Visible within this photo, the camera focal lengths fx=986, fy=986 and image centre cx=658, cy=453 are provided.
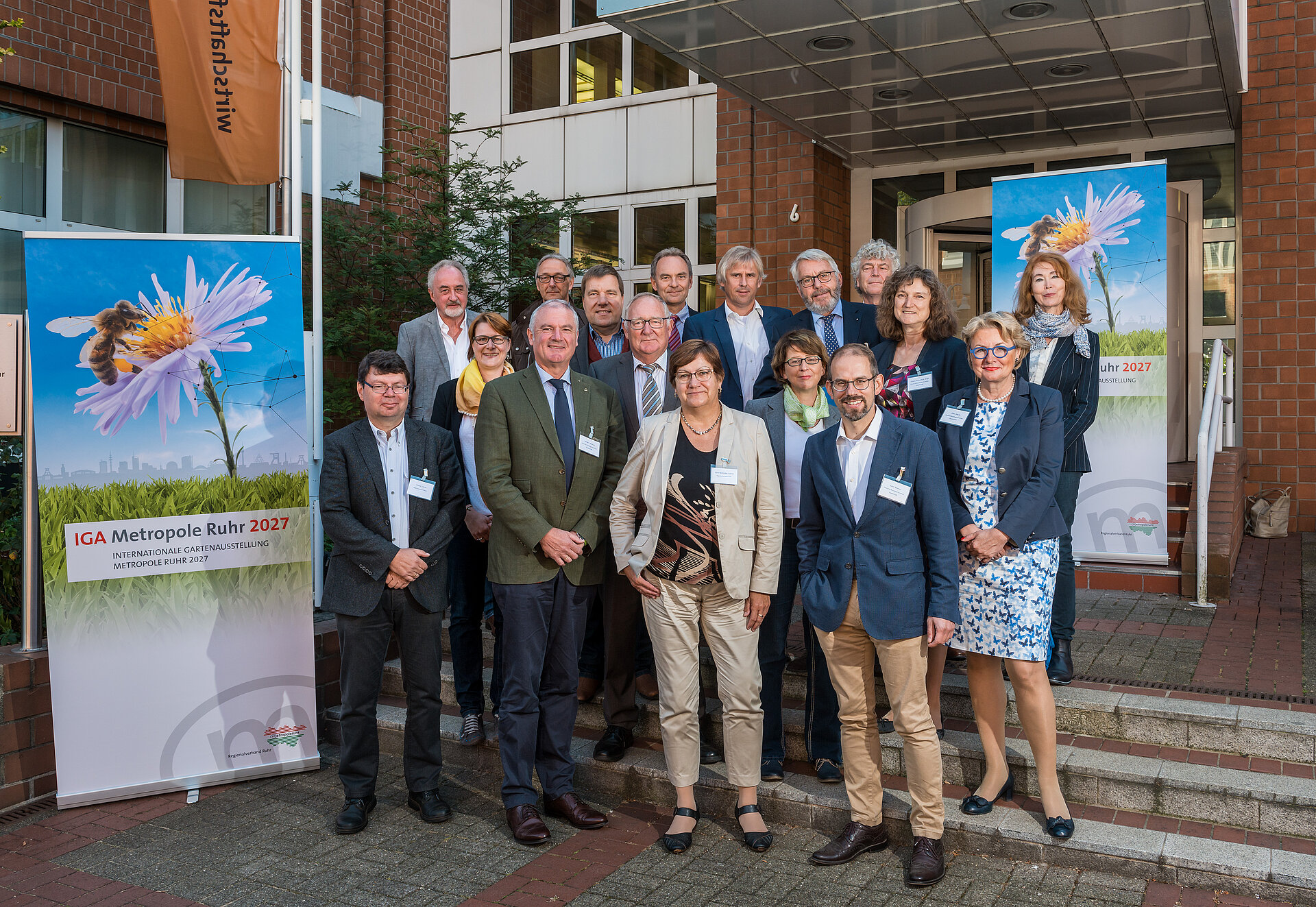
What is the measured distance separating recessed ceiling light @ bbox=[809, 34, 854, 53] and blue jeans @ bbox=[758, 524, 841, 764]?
414 cm

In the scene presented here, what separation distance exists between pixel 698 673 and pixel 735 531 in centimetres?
55

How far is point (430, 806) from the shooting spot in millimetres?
3938

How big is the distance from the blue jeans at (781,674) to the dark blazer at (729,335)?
0.75 meters

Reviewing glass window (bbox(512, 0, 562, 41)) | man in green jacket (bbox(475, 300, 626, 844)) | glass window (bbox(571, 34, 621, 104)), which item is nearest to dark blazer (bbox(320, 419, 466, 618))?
man in green jacket (bbox(475, 300, 626, 844))

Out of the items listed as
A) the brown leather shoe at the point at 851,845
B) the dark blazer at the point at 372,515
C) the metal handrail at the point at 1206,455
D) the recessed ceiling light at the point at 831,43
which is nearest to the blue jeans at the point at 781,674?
the brown leather shoe at the point at 851,845

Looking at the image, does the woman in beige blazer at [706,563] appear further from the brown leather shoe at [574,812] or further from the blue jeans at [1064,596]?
the blue jeans at [1064,596]

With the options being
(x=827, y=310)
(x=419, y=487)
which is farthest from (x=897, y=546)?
(x=419, y=487)

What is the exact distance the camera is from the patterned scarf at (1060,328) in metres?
4.32

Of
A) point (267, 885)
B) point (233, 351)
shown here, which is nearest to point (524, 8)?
point (233, 351)

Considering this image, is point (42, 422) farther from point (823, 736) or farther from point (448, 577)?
point (823, 736)

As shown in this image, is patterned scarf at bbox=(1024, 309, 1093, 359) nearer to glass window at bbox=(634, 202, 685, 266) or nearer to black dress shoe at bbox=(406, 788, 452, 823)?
black dress shoe at bbox=(406, 788, 452, 823)

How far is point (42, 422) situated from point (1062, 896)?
4279 millimetres

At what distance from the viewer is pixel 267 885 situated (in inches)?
133

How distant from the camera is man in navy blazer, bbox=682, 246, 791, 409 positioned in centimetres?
433
